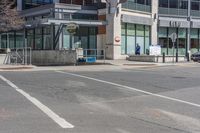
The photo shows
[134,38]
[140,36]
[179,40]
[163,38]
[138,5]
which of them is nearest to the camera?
[134,38]

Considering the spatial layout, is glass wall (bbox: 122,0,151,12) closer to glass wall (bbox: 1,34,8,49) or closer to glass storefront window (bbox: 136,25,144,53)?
glass storefront window (bbox: 136,25,144,53)

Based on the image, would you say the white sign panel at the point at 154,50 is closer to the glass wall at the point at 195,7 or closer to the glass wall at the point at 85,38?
the glass wall at the point at 85,38

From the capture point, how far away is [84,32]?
166 ft

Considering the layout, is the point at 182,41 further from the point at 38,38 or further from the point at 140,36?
the point at 38,38

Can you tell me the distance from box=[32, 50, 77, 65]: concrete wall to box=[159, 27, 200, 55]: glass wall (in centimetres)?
1851

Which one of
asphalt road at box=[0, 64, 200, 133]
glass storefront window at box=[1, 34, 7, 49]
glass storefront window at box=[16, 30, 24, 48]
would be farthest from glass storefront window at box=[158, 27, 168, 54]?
asphalt road at box=[0, 64, 200, 133]

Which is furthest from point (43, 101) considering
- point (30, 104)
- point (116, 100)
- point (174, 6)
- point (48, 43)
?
point (174, 6)

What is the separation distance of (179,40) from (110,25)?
1325 cm

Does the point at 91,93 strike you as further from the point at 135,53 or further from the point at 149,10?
the point at 149,10

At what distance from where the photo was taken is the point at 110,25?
161 feet

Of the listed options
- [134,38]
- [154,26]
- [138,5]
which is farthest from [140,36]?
[138,5]

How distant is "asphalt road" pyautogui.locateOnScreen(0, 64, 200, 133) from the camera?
34.5ft

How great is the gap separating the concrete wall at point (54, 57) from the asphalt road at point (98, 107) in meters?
18.9

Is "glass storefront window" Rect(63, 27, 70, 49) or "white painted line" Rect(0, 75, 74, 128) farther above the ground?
"glass storefront window" Rect(63, 27, 70, 49)
